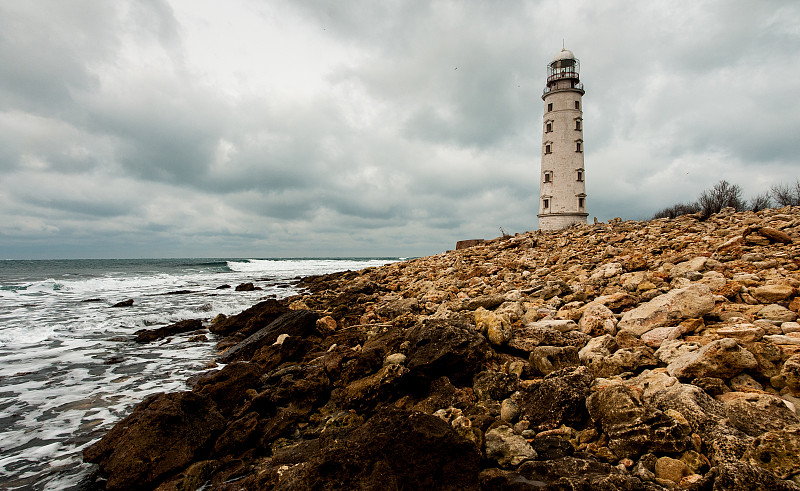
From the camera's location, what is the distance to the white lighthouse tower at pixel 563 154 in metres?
25.4

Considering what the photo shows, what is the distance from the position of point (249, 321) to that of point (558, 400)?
32.7 ft

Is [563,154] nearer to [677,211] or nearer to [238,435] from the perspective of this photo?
[677,211]

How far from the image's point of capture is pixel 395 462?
290 cm

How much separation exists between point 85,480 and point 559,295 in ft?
23.8

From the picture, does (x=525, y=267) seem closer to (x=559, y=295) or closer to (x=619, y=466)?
(x=559, y=295)

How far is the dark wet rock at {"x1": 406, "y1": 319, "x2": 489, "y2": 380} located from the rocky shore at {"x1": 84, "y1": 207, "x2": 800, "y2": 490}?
0.02m

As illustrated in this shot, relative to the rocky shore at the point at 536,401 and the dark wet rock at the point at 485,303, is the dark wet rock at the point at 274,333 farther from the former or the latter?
the dark wet rock at the point at 485,303

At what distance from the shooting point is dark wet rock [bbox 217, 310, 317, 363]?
8.46 meters

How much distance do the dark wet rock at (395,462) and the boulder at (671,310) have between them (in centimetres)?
283

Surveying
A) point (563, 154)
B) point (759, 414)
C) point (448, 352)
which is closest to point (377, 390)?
point (448, 352)

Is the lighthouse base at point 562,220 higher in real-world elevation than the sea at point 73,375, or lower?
higher

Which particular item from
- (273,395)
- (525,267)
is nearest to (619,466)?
(273,395)

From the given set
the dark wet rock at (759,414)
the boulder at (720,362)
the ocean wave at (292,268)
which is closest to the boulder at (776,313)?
the boulder at (720,362)

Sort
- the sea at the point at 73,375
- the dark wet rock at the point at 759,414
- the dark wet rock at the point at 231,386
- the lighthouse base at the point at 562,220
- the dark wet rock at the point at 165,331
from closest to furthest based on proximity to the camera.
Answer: the dark wet rock at the point at 759,414 → the sea at the point at 73,375 → the dark wet rock at the point at 231,386 → the dark wet rock at the point at 165,331 → the lighthouse base at the point at 562,220
